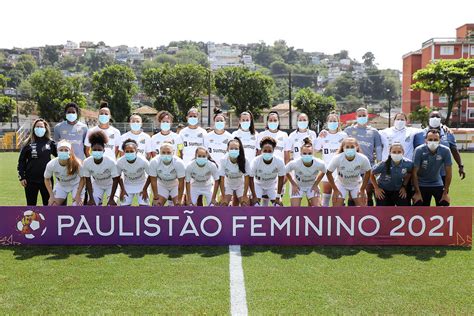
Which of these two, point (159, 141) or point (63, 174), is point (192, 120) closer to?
point (159, 141)

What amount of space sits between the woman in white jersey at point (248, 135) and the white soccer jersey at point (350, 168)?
2005 mm

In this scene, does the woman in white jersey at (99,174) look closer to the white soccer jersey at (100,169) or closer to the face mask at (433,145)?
the white soccer jersey at (100,169)

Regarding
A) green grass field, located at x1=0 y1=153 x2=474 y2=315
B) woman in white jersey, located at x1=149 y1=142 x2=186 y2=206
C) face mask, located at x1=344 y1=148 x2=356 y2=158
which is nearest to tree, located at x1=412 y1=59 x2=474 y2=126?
face mask, located at x1=344 y1=148 x2=356 y2=158

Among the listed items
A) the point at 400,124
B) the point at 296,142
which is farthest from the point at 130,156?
the point at 400,124

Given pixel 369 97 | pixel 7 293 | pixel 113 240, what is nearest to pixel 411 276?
pixel 113 240

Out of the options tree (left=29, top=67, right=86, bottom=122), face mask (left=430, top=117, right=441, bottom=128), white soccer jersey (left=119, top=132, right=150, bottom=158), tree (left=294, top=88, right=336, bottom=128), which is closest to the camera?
face mask (left=430, top=117, right=441, bottom=128)

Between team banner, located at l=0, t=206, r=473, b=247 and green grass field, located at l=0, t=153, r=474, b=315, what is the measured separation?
17cm

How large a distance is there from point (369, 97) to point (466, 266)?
557ft

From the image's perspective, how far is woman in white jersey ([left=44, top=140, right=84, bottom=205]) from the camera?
7.65m

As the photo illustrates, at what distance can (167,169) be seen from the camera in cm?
796

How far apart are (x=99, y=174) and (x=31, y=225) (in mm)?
1339

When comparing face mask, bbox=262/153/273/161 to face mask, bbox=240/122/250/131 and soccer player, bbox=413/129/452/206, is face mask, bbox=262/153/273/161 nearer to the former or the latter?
face mask, bbox=240/122/250/131

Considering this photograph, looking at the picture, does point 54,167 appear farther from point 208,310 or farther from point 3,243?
point 208,310

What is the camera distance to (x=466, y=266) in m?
6.13
